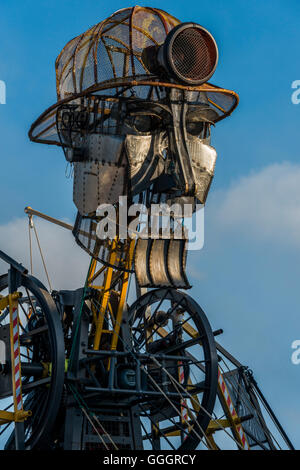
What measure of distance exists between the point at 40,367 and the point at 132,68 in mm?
7288

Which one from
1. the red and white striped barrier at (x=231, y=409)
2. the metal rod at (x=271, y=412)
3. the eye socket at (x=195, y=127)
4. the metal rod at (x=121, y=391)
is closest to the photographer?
the metal rod at (x=121, y=391)

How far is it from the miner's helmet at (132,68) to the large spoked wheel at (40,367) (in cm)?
414

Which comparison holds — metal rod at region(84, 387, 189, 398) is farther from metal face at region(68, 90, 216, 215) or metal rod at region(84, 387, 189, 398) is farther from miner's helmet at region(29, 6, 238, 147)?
miner's helmet at region(29, 6, 238, 147)

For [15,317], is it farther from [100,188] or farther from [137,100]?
[137,100]

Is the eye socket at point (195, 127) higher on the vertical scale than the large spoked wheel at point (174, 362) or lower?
higher

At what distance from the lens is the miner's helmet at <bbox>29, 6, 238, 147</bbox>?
16.8 m

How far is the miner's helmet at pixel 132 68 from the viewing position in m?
16.8

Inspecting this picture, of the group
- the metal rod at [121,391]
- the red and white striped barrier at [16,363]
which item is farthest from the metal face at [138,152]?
the metal rod at [121,391]

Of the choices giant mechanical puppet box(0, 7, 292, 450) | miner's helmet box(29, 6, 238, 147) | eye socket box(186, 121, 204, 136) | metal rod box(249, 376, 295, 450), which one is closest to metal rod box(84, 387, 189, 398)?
giant mechanical puppet box(0, 7, 292, 450)

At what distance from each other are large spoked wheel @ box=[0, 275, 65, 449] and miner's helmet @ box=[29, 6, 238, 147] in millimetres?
4142

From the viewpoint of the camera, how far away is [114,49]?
18.0 metres

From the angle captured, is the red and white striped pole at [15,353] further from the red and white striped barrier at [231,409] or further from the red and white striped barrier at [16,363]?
the red and white striped barrier at [231,409]
